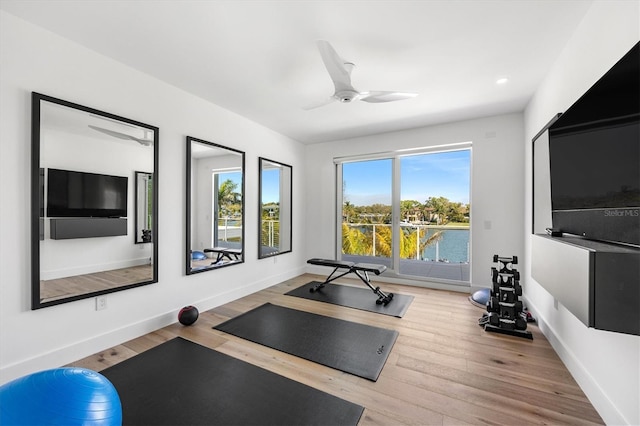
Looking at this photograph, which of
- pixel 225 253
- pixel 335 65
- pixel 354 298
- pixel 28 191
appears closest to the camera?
pixel 28 191

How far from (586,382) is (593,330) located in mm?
359

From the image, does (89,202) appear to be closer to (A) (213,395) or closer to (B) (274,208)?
(A) (213,395)

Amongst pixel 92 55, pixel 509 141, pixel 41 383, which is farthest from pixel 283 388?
pixel 509 141

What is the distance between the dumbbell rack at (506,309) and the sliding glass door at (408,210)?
148 cm

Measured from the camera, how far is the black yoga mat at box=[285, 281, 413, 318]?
11.2 feet

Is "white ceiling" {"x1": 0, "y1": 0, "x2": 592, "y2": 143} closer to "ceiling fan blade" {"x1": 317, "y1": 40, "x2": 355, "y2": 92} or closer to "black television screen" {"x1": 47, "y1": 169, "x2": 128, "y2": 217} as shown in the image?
"ceiling fan blade" {"x1": 317, "y1": 40, "x2": 355, "y2": 92}

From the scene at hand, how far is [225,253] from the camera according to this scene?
3660 millimetres

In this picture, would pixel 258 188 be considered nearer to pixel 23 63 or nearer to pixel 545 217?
pixel 23 63

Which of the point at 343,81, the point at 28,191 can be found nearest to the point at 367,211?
the point at 343,81

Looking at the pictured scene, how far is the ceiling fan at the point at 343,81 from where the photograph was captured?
200cm

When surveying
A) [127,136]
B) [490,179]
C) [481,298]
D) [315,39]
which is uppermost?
[315,39]

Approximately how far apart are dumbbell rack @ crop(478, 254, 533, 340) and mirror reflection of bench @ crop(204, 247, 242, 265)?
311 cm

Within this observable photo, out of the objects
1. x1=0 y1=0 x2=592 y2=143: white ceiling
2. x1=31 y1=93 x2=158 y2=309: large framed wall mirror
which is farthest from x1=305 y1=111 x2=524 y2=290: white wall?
x1=31 y1=93 x2=158 y2=309: large framed wall mirror

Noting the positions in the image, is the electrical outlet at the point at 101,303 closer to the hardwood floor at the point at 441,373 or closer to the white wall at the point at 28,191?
the white wall at the point at 28,191
